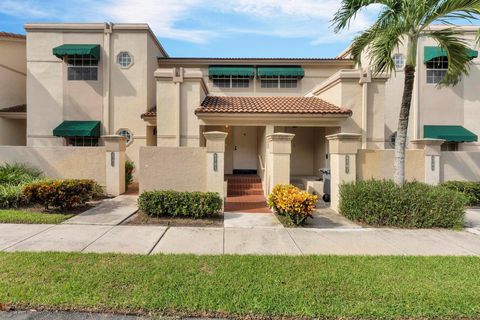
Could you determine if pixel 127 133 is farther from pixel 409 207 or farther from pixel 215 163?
pixel 409 207

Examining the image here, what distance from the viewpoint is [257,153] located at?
14602 millimetres

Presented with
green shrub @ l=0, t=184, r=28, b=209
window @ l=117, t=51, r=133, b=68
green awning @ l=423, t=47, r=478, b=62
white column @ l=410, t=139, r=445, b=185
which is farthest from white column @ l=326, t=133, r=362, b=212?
window @ l=117, t=51, r=133, b=68

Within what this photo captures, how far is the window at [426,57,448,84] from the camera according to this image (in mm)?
14719

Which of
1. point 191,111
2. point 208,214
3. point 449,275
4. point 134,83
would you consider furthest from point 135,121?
point 449,275

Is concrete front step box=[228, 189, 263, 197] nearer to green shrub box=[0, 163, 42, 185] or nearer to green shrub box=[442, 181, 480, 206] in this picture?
green shrub box=[442, 181, 480, 206]

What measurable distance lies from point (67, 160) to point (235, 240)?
877cm

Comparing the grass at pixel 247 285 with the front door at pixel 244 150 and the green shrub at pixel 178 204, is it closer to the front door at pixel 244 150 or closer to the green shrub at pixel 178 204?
the green shrub at pixel 178 204

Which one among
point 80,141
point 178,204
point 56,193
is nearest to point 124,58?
point 80,141

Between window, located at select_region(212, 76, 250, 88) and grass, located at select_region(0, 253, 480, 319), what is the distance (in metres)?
13.3

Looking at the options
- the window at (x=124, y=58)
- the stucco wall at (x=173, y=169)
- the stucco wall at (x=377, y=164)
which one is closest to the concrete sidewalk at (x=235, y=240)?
the stucco wall at (x=173, y=169)

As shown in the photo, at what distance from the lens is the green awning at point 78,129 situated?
14031mm

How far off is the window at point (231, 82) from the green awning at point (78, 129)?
7.42 m

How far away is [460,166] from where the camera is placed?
1036 centimetres

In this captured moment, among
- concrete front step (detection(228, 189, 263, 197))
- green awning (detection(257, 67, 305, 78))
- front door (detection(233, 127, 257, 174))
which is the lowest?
concrete front step (detection(228, 189, 263, 197))
